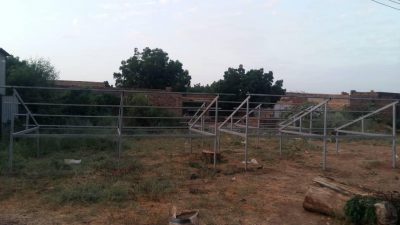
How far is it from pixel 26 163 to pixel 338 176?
779 cm

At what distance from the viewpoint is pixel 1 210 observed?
6902 mm

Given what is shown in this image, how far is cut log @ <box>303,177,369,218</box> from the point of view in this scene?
21.6ft

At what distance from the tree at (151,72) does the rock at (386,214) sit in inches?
1273

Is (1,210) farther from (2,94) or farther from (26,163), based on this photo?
(2,94)

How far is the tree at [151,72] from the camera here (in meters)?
38.8

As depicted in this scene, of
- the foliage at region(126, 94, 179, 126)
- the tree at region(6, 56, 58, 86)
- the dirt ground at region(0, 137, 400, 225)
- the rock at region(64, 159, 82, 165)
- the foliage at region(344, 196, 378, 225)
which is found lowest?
the dirt ground at region(0, 137, 400, 225)

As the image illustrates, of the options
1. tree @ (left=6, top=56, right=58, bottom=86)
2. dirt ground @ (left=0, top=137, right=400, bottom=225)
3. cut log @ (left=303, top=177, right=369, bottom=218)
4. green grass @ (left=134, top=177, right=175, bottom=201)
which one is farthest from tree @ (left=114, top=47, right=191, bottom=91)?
cut log @ (left=303, top=177, right=369, bottom=218)

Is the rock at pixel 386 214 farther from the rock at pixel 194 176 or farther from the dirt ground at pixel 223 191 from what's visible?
A: the rock at pixel 194 176

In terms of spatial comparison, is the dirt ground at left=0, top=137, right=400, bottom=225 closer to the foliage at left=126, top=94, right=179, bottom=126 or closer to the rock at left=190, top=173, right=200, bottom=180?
the rock at left=190, top=173, right=200, bottom=180

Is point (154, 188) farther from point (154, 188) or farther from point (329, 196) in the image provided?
point (329, 196)

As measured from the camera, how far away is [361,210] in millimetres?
6137

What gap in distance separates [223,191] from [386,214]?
338 centimetres

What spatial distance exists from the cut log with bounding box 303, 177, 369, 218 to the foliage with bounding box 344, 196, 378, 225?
0.64 feet

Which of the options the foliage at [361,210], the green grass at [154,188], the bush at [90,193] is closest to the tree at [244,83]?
the green grass at [154,188]
